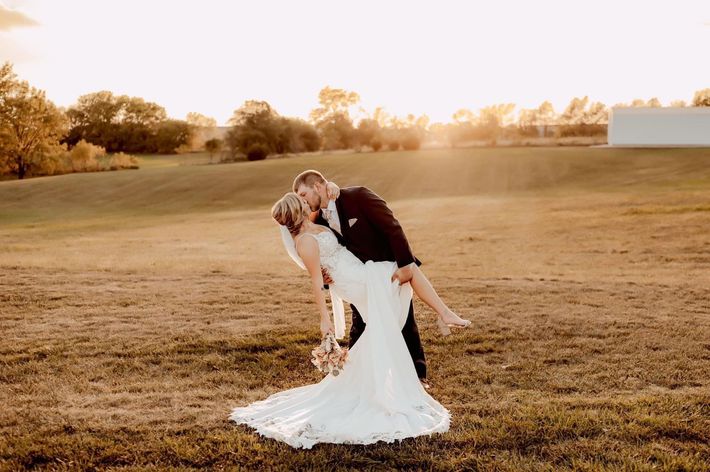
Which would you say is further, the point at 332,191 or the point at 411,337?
the point at 411,337

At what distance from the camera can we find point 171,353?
7.89m

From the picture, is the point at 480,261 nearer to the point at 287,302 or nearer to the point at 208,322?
the point at 287,302

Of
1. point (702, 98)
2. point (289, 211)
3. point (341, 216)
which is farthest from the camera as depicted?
point (702, 98)

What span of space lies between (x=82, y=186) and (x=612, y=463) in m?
51.8

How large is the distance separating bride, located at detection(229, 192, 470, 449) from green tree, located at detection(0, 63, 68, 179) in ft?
219

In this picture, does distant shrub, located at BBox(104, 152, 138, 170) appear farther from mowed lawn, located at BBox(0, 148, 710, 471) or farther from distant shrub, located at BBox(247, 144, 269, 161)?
mowed lawn, located at BBox(0, 148, 710, 471)

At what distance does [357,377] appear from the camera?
19.2 ft

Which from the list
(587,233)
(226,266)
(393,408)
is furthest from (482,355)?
(587,233)

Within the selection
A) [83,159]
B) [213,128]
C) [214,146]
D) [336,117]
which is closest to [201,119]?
[213,128]

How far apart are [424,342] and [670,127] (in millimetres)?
64960

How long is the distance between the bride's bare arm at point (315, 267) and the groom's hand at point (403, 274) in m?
0.79

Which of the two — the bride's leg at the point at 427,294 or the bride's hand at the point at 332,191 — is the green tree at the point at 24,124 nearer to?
the bride's hand at the point at 332,191

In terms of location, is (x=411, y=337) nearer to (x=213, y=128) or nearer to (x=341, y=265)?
(x=341, y=265)

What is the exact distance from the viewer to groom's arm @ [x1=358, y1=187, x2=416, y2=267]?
20.0ft
